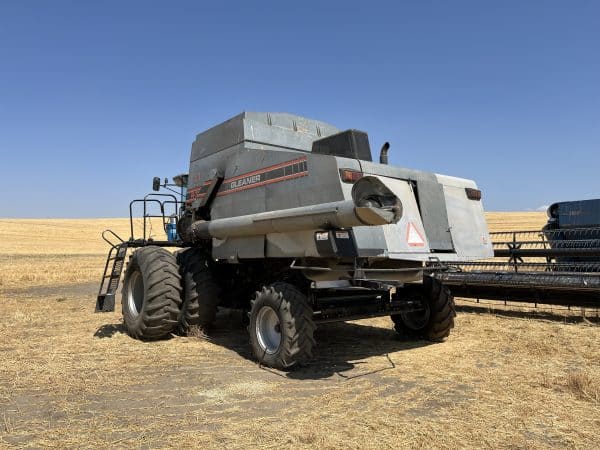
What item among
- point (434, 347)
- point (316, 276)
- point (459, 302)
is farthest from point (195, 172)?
point (459, 302)

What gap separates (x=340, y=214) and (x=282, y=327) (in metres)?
1.47

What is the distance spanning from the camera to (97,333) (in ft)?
25.4

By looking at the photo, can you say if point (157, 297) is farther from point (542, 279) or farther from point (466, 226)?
point (542, 279)

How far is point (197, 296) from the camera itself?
7.35 m

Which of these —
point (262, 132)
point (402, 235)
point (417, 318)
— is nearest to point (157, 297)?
point (262, 132)

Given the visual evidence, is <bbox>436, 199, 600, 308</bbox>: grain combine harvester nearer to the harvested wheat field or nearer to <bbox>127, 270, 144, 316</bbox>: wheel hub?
the harvested wheat field

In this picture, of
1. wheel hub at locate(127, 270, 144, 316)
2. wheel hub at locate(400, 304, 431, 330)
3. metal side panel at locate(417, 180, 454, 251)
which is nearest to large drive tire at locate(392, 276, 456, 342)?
wheel hub at locate(400, 304, 431, 330)

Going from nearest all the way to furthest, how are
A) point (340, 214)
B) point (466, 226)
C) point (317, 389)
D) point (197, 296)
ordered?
point (317, 389), point (340, 214), point (466, 226), point (197, 296)

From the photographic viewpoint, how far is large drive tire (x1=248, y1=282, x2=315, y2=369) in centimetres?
536

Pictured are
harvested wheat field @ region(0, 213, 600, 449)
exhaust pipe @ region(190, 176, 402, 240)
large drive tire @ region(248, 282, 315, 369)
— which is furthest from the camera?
large drive tire @ region(248, 282, 315, 369)

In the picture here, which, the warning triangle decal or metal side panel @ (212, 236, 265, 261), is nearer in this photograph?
the warning triangle decal

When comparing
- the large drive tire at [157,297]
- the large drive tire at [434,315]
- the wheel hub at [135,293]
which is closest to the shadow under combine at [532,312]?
the large drive tire at [434,315]

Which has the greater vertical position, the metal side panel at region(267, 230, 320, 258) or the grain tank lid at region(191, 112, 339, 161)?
the grain tank lid at region(191, 112, 339, 161)

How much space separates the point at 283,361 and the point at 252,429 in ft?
5.54
